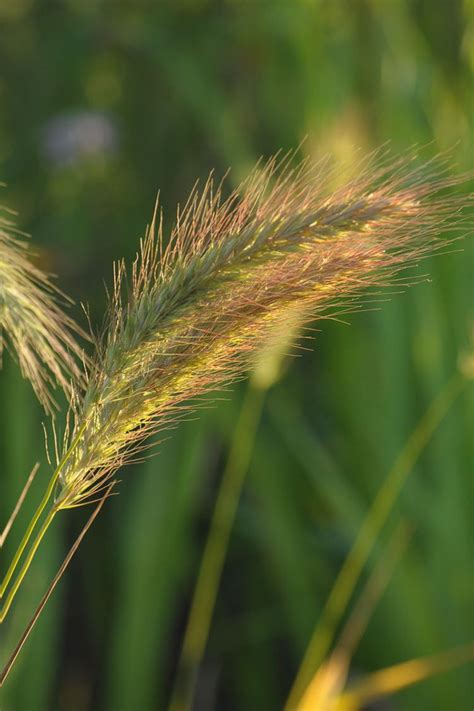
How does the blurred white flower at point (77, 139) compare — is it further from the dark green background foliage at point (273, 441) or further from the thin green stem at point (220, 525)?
the thin green stem at point (220, 525)

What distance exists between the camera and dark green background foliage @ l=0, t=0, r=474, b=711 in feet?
4.74

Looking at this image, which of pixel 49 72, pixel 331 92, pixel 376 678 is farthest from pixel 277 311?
pixel 49 72

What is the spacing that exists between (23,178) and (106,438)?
1.82 m

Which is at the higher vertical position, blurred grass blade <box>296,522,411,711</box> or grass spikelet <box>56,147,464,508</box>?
grass spikelet <box>56,147,464,508</box>

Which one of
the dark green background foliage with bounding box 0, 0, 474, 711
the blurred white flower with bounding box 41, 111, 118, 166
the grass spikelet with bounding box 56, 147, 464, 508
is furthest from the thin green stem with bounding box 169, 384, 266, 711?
the blurred white flower with bounding box 41, 111, 118, 166

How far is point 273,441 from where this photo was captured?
5.72ft

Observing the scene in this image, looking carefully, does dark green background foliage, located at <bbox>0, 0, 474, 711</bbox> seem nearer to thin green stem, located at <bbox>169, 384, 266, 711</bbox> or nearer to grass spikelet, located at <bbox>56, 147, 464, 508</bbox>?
thin green stem, located at <bbox>169, 384, 266, 711</bbox>

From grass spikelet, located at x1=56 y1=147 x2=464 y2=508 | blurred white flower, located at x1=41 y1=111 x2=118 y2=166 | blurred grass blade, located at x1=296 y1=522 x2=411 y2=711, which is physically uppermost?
grass spikelet, located at x1=56 y1=147 x2=464 y2=508

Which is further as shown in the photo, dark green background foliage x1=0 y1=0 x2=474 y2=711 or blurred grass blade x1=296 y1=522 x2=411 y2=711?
dark green background foliage x1=0 y1=0 x2=474 y2=711

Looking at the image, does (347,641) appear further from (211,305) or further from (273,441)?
(211,305)

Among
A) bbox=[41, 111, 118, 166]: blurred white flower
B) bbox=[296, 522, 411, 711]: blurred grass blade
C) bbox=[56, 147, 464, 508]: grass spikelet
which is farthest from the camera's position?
bbox=[41, 111, 118, 166]: blurred white flower

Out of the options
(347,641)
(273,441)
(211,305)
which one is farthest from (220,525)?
(211,305)

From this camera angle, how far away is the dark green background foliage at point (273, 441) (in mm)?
1443

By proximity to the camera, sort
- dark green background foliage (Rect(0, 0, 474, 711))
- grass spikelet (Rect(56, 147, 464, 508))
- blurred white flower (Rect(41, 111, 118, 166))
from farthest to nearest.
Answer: blurred white flower (Rect(41, 111, 118, 166)) → dark green background foliage (Rect(0, 0, 474, 711)) → grass spikelet (Rect(56, 147, 464, 508))
